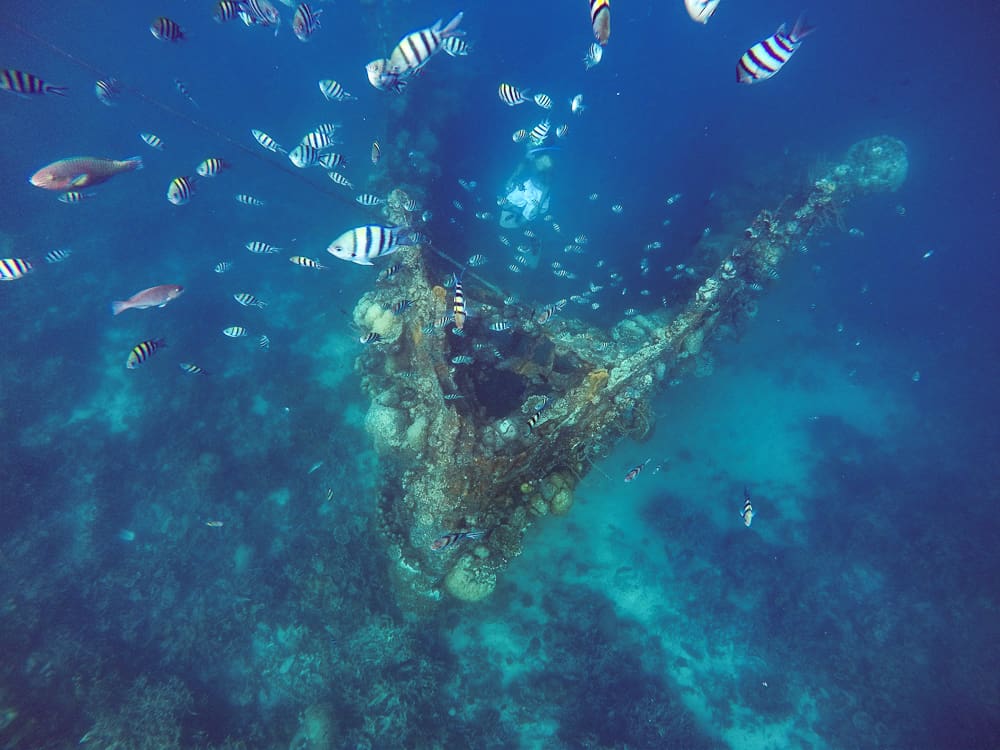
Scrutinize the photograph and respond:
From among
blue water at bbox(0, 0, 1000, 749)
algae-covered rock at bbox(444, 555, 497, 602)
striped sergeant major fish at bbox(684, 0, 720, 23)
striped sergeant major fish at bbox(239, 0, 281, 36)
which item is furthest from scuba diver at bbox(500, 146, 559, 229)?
algae-covered rock at bbox(444, 555, 497, 602)

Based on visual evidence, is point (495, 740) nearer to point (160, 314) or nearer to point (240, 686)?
point (240, 686)

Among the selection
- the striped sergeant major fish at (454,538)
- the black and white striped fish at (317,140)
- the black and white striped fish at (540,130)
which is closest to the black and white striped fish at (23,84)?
the black and white striped fish at (317,140)

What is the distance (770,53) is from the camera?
11.9 feet

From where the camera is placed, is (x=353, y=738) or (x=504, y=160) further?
(x=504, y=160)

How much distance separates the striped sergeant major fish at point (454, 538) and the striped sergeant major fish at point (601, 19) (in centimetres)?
495

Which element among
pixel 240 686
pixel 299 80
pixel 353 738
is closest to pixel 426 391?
pixel 353 738

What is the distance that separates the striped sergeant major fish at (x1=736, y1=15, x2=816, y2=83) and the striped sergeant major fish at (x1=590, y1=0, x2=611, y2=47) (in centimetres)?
133

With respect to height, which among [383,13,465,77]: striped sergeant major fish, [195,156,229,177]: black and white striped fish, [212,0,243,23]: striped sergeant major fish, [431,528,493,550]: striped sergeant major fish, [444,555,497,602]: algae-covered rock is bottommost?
[444,555,497,602]: algae-covered rock

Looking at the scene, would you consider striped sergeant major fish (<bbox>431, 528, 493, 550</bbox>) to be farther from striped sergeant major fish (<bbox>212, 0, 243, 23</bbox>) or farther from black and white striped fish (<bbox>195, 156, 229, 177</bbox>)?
striped sergeant major fish (<bbox>212, 0, 243, 23</bbox>)

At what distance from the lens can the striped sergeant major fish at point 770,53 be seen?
3523 mm

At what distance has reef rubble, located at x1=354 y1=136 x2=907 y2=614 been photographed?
6.79 m

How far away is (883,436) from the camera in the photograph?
606 inches

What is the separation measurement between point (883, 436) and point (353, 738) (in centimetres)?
1948

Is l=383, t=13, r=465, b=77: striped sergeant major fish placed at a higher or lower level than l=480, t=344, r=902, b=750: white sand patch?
higher
